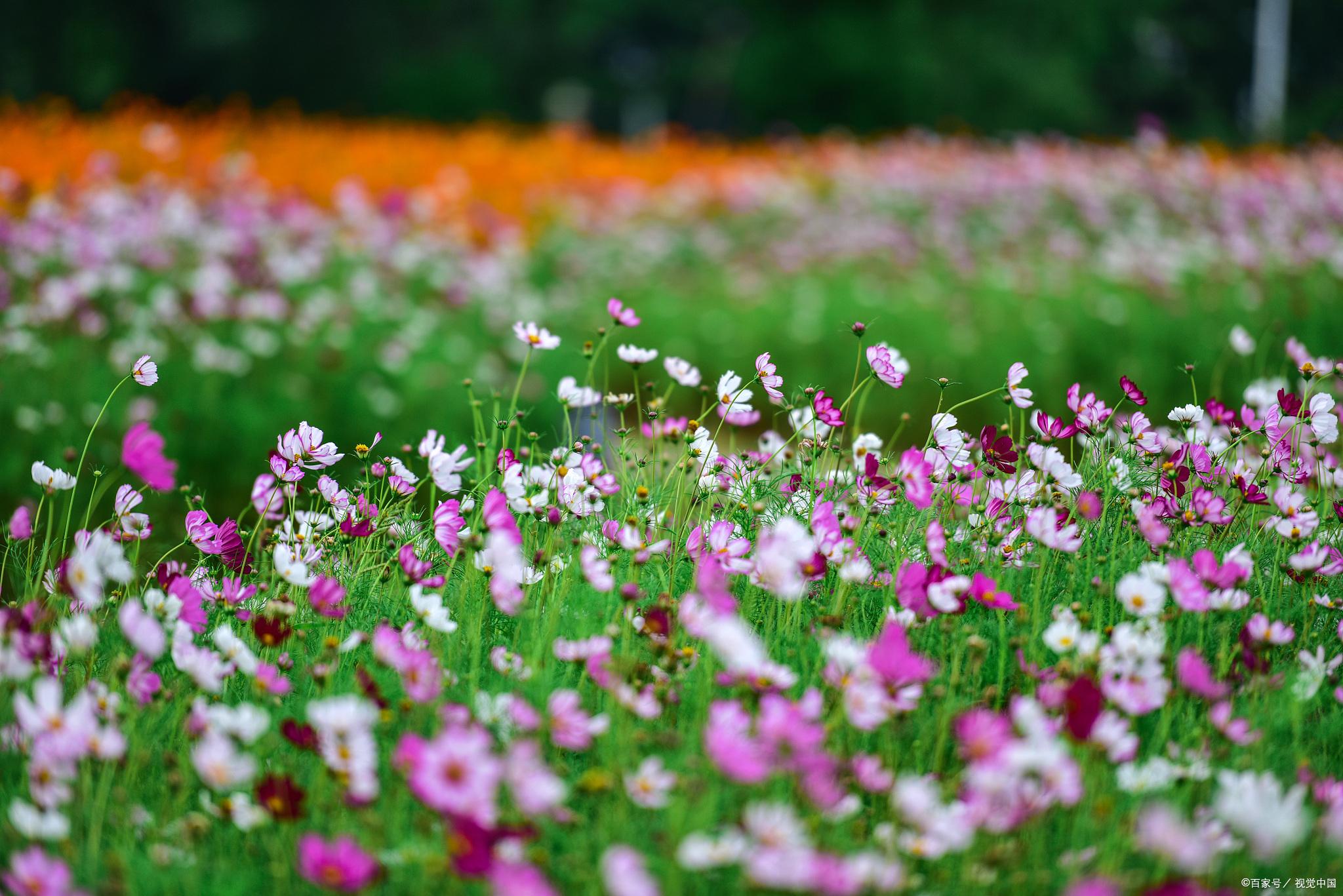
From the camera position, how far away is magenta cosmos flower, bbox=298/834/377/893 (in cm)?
96

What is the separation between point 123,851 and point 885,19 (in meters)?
17.2

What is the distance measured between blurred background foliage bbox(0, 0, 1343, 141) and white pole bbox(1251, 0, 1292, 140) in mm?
189

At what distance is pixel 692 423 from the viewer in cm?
174

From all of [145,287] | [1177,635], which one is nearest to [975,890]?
[1177,635]

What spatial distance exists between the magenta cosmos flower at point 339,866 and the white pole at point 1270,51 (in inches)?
636

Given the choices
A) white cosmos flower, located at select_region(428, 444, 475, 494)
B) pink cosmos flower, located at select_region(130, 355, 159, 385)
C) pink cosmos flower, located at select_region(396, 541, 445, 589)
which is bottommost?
pink cosmos flower, located at select_region(396, 541, 445, 589)

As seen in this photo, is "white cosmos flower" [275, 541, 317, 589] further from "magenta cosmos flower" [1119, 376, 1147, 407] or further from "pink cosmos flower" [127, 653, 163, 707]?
"magenta cosmos flower" [1119, 376, 1147, 407]

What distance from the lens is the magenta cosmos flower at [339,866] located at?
961 millimetres

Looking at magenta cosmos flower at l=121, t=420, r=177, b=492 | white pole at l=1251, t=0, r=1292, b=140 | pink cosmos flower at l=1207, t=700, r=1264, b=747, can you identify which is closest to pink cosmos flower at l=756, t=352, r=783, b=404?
pink cosmos flower at l=1207, t=700, r=1264, b=747

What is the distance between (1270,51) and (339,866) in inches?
704

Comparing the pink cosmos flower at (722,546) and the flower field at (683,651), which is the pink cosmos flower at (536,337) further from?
the pink cosmos flower at (722,546)

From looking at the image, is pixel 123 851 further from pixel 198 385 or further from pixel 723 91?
pixel 723 91

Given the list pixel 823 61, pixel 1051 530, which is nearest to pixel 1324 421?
pixel 1051 530

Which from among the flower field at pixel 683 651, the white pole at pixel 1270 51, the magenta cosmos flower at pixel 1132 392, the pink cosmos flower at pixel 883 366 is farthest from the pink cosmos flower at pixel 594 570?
the white pole at pixel 1270 51
